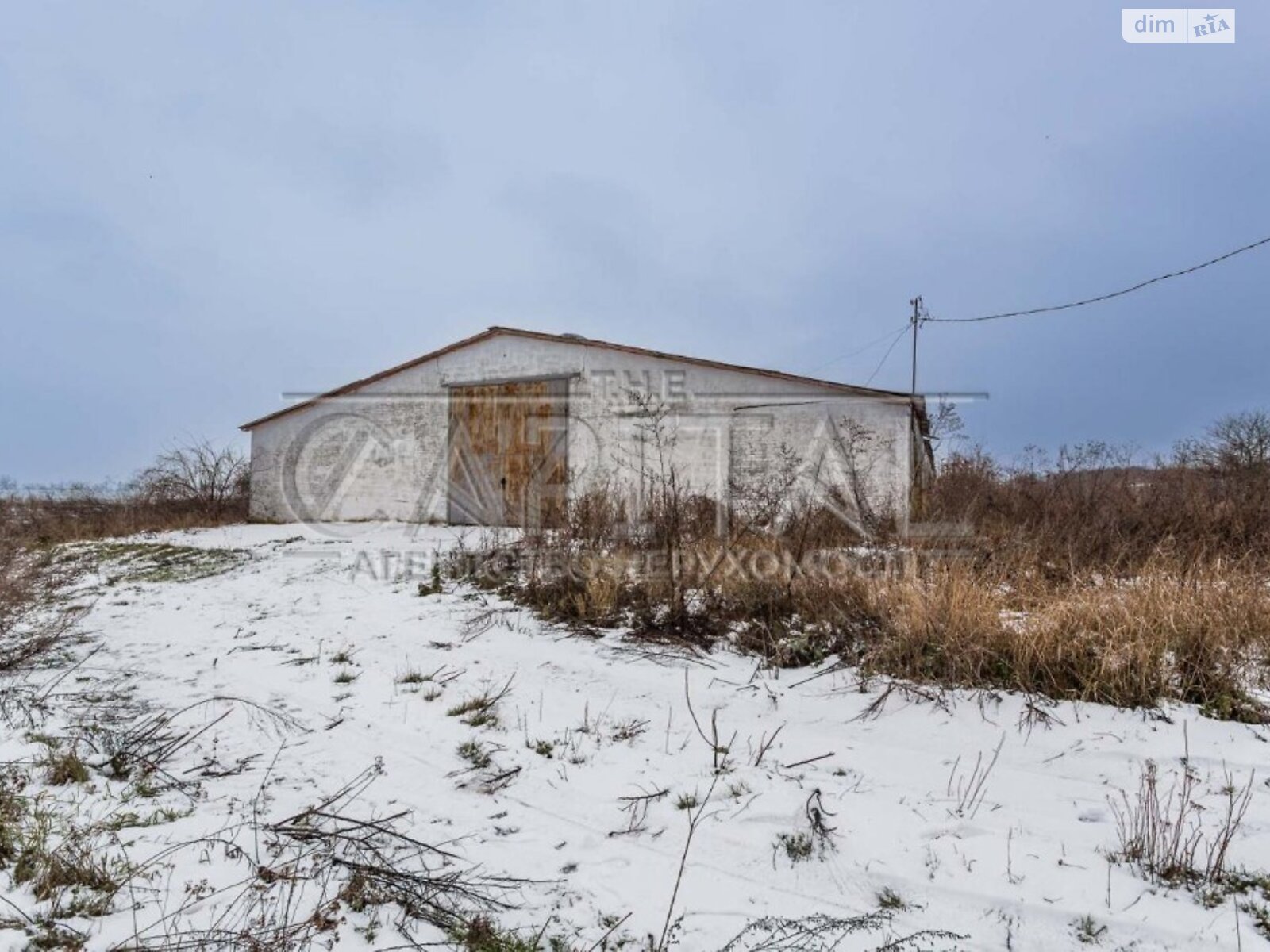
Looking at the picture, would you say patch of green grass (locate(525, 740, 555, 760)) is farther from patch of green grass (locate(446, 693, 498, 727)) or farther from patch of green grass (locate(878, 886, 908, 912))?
patch of green grass (locate(878, 886, 908, 912))

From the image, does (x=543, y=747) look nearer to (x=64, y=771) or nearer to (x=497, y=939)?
(x=497, y=939)

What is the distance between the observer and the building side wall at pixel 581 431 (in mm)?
11242

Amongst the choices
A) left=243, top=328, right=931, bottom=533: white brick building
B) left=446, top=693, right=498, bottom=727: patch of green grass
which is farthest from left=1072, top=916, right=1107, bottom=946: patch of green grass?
left=243, top=328, right=931, bottom=533: white brick building

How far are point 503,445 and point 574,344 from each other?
8.53ft

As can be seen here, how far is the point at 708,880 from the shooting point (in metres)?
2.37

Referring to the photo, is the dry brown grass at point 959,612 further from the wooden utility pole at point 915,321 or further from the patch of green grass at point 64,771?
the wooden utility pole at point 915,321

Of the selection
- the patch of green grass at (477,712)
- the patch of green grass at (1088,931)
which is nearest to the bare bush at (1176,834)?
the patch of green grass at (1088,931)

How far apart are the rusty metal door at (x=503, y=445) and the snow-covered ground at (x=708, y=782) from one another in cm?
765

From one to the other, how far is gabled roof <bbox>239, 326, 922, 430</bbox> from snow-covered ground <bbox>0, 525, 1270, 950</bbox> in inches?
298

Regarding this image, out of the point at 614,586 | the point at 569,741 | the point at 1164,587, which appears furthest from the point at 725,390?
the point at 569,741

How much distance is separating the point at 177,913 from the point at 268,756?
1.33 m

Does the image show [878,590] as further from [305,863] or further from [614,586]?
[305,863]

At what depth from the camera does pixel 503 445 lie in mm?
13117

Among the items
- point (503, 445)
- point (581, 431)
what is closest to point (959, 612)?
point (581, 431)
